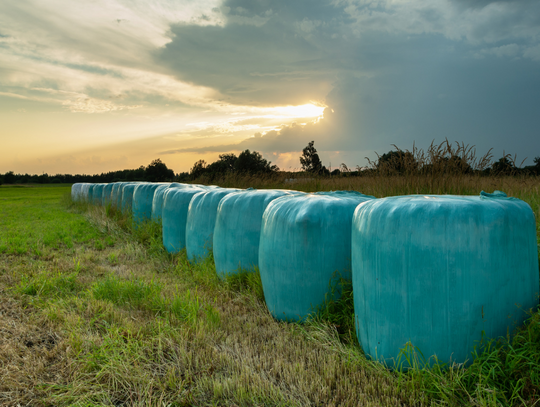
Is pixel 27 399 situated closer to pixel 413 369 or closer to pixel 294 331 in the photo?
pixel 294 331

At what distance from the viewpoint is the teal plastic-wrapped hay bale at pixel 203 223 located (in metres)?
4.04

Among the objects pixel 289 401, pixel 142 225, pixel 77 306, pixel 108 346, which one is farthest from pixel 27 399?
pixel 142 225

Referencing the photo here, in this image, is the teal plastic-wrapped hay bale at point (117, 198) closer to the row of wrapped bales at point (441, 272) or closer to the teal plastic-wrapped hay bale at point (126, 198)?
the teal plastic-wrapped hay bale at point (126, 198)

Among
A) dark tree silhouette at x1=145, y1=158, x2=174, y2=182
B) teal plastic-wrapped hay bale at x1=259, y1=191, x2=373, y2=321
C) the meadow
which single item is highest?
dark tree silhouette at x1=145, y1=158, x2=174, y2=182

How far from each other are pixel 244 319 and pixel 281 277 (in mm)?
494

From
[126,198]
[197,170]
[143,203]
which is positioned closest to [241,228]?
[143,203]

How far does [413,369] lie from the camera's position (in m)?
1.70

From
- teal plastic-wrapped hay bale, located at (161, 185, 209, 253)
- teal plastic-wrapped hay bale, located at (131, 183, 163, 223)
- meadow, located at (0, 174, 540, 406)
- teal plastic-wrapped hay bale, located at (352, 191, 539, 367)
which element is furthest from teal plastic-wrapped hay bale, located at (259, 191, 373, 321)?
teal plastic-wrapped hay bale, located at (131, 183, 163, 223)

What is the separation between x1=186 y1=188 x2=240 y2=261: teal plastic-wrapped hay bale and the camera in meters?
4.04

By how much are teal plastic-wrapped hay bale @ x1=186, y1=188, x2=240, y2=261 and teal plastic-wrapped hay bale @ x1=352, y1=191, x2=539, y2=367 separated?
8.24ft

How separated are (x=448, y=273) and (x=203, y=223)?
298 centimetres

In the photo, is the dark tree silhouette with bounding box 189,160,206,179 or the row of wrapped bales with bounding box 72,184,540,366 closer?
the row of wrapped bales with bounding box 72,184,540,366

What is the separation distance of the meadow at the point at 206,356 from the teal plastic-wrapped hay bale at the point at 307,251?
149 millimetres

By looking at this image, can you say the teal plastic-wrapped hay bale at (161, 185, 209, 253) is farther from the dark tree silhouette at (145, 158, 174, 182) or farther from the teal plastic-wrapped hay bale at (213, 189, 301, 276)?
the dark tree silhouette at (145, 158, 174, 182)
